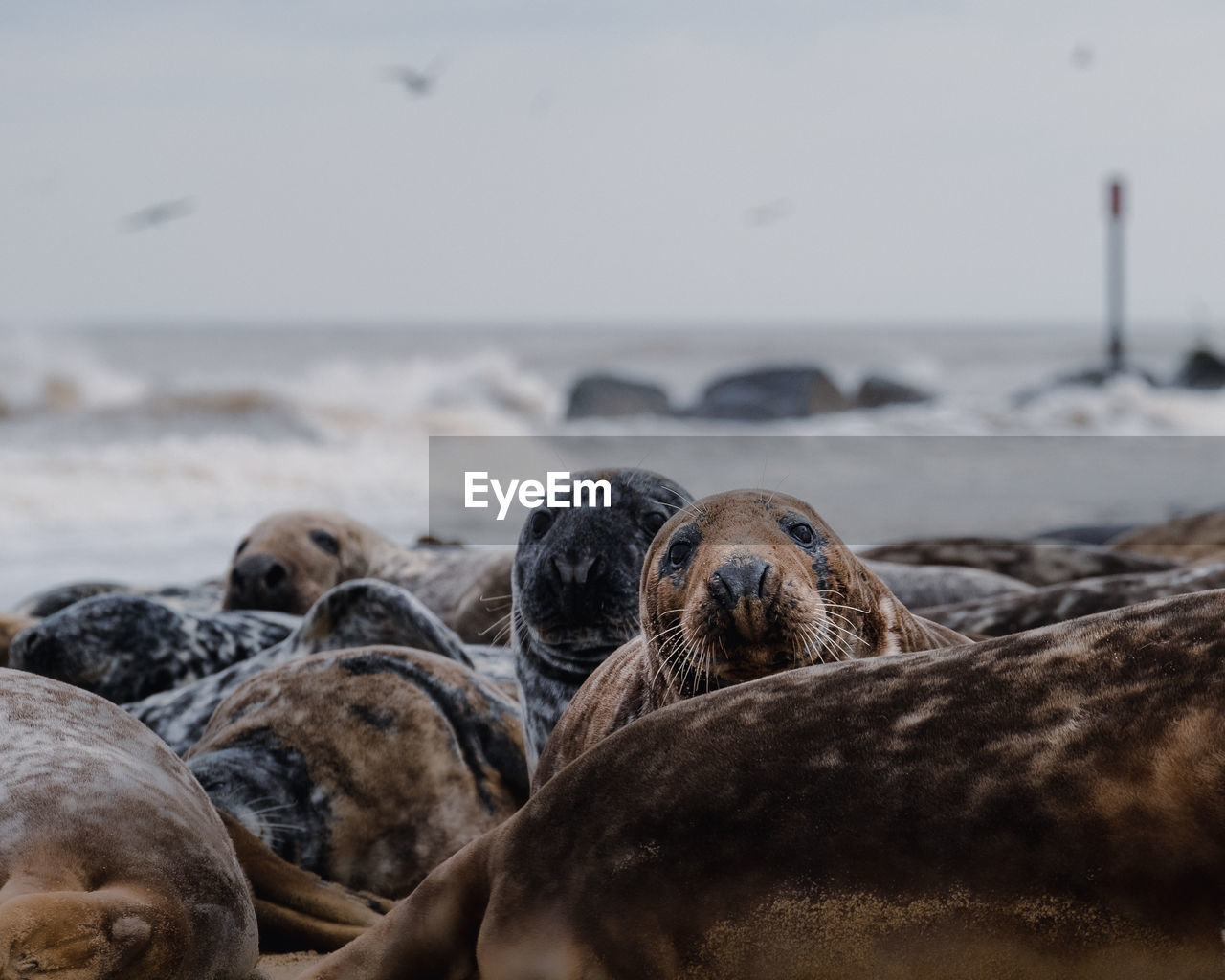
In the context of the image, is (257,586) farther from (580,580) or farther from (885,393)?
(885,393)

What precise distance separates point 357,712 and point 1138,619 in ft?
6.44

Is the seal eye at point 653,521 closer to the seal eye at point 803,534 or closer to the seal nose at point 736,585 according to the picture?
the seal eye at point 803,534


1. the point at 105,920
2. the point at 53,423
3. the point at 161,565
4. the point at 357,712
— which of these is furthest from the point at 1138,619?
the point at 53,423

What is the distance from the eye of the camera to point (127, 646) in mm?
4633

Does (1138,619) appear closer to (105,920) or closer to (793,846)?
(793,846)

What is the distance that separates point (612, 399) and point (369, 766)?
2673 cm

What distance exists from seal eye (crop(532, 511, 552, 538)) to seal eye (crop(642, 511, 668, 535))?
19 centimetres

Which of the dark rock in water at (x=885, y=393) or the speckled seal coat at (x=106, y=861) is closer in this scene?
the speckled seal coat at (x=106, y=861)

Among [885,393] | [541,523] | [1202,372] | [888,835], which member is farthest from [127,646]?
[1202,372]

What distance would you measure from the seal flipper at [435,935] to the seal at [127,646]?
2606mm

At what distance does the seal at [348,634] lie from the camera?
4.18m

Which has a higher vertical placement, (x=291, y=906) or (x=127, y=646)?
(x=127, y=646)

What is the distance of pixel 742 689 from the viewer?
7.02 ft

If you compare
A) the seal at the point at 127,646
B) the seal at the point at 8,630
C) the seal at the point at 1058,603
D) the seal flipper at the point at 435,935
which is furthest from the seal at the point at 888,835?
the seal at the point at 8,630
